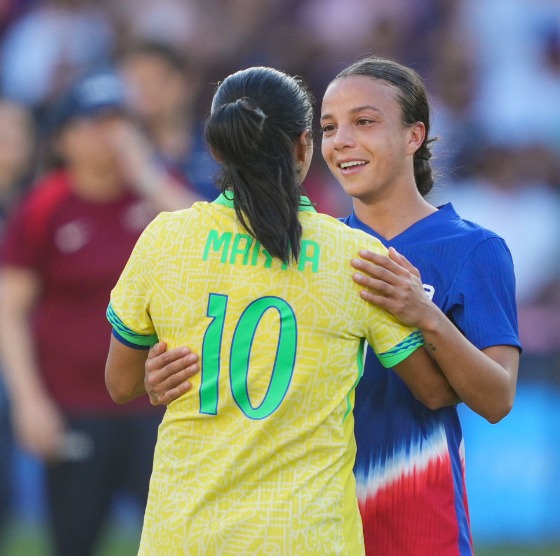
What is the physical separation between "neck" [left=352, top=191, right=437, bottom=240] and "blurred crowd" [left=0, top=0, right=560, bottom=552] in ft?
14.1

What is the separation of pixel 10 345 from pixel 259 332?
392 centimetres

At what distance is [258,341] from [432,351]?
429 millimetres

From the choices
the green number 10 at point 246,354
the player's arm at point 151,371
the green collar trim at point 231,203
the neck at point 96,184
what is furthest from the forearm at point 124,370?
the neck at point 96,184

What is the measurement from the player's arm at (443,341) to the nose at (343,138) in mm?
439

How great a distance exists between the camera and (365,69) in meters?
2.98

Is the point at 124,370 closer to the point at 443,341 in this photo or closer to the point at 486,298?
the point at 443,341

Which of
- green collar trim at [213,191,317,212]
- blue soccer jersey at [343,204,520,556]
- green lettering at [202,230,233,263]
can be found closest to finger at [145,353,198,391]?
green lettering at [202,230,233,263]

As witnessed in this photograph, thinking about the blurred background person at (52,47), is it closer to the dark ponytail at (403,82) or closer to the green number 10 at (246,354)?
the dark ponytail at (403,82)

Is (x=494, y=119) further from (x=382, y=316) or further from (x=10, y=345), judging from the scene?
(x=382, y=316)

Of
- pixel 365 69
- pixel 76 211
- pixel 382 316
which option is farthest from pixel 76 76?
pixel 382 316

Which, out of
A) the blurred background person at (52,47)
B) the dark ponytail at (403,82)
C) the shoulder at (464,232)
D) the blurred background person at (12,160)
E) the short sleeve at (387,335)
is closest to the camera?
the short sleeve at (387,335)

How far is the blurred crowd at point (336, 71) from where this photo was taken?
24.9 feet

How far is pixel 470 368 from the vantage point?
2.62 metres

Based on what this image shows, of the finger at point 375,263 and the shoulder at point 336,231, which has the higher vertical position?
the shoulder at point 336,231
